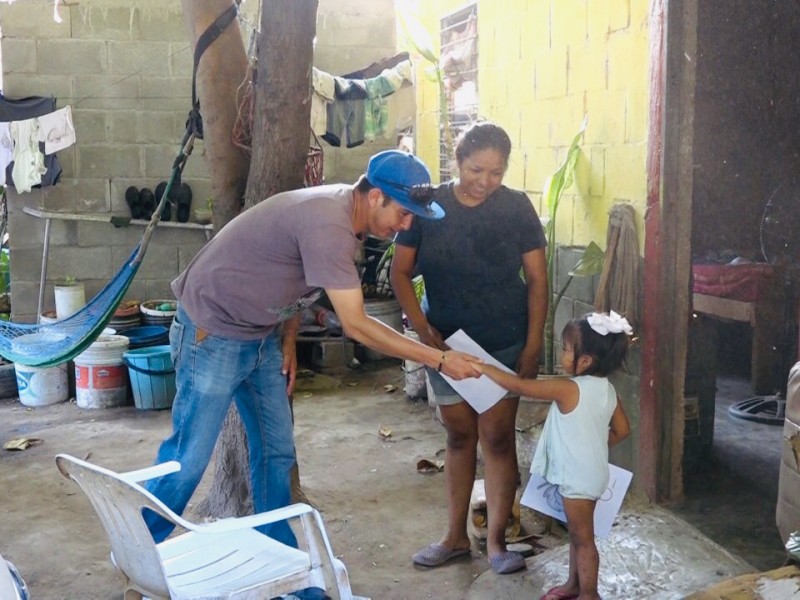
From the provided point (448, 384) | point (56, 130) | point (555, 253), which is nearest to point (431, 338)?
point (448, 384)

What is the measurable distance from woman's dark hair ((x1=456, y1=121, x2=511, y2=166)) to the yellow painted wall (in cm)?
82

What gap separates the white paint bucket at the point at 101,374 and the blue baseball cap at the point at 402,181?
3.58m

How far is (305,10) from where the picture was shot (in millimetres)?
3232

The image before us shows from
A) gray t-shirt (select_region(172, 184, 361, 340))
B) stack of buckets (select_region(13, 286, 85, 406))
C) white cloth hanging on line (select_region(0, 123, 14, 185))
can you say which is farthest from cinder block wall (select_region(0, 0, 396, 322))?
gray t-shirt (select_region(172, 184, 361, 340))

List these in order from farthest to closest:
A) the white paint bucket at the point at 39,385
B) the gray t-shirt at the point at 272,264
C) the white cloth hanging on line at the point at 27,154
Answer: the white cloth hanging on line at the point at 27,154 → the white paint bucket at the point at 39,385 → the gray t-shirt at the point at 272,264

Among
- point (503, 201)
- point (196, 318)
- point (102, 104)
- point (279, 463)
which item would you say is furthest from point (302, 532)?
point (102, 104)

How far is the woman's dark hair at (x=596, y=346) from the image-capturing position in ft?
8.43

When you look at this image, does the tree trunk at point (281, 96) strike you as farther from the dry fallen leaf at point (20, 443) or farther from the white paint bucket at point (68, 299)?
the white paint bucket at point (68, 299)

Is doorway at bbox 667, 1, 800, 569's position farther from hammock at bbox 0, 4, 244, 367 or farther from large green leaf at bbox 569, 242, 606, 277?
hammock at bbox 0, 4, 244, 367

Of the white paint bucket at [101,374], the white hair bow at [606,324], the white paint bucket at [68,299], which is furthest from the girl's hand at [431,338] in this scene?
the white paint bucket at [68,299]

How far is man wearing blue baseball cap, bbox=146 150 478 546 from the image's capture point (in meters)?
2.45

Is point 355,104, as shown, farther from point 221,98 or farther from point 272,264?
point 272,264

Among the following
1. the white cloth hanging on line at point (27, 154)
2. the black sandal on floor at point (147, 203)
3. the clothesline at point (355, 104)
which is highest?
the clothesline at point (355, 104)

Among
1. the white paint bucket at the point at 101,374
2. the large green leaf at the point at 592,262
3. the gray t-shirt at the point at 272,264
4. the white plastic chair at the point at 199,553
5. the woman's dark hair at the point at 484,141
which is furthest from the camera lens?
the white paint bucket at the point at 101,374
